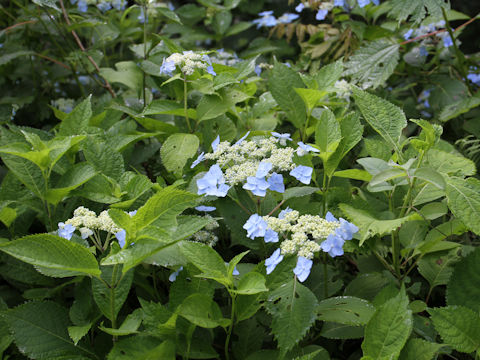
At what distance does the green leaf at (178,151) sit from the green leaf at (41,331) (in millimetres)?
398

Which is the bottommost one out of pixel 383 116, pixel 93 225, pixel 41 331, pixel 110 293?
pixel 41 331

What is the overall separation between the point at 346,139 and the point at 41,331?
2.39ft

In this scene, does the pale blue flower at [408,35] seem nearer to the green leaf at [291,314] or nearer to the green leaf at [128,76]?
the green leaf at [128,76]

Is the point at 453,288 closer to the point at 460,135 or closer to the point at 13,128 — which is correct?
the point at 460,135

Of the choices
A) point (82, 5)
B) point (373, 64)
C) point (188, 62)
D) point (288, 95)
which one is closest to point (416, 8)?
point (373, 64)

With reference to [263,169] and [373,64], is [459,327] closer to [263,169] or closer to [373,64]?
[263,169]

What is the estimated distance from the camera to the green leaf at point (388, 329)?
0.84 metres

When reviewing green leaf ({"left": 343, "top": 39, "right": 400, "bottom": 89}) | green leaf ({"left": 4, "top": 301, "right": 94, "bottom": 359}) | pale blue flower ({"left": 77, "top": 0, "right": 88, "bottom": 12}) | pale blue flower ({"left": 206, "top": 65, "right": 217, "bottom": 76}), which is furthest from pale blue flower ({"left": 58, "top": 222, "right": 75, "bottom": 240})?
pale blue flower ({"left": 77, "top": 0, "right": 88, "bottom": 12})

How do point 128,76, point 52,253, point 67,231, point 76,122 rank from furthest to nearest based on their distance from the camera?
point 128,76 → point 76,122 → point 67,231 → point 52,253

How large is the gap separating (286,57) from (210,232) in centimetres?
221

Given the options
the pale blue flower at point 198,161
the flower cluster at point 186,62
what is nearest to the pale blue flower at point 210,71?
the flower cluster at point 186,62

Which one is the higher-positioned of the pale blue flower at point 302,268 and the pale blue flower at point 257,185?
the pale blue flower at point 257,185

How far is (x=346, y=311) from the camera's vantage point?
93 centimetres

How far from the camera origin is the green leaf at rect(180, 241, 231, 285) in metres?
0.87
